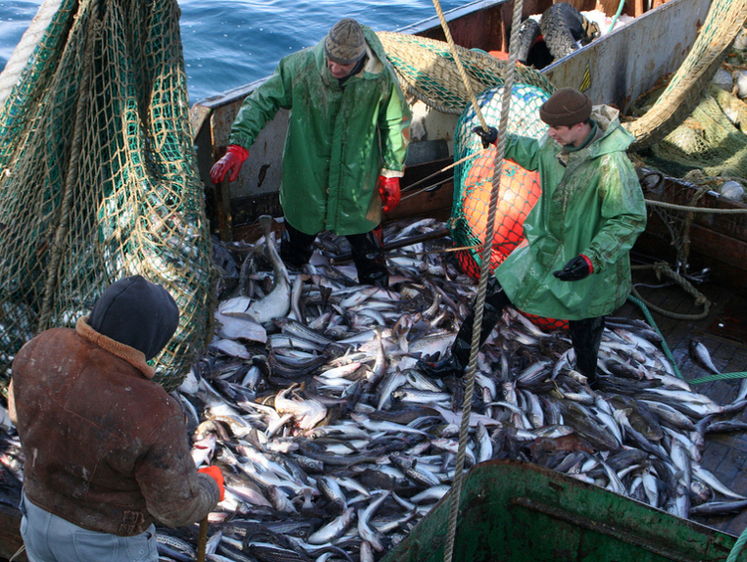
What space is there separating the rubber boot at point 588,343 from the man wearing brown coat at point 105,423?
284 cm

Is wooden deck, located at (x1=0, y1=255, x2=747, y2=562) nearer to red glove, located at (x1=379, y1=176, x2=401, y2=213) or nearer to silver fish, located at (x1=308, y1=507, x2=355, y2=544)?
silver fish, located at (x1=308, y1=507, x2=355, y2=544)

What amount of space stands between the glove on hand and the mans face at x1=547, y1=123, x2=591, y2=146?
1.56 metres

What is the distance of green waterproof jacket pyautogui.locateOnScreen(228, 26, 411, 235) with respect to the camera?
4398 millimetres

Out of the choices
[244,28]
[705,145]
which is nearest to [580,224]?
[705,145]

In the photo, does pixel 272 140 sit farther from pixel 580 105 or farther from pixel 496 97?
pixel 580 105

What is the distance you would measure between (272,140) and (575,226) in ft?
9.72

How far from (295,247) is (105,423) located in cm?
339

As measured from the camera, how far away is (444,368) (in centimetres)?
433

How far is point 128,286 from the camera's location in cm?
184

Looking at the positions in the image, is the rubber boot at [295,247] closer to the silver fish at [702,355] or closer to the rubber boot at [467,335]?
the rubber boot at [467,335]

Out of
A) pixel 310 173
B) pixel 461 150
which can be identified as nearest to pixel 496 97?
pixel 461 150

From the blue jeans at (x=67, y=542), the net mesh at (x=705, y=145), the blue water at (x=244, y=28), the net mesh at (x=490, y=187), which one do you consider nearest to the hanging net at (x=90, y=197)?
the blue jeans at (x=67, y=542)

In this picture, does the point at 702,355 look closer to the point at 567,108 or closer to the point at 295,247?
the point at 567,108

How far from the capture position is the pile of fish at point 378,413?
329 cm
